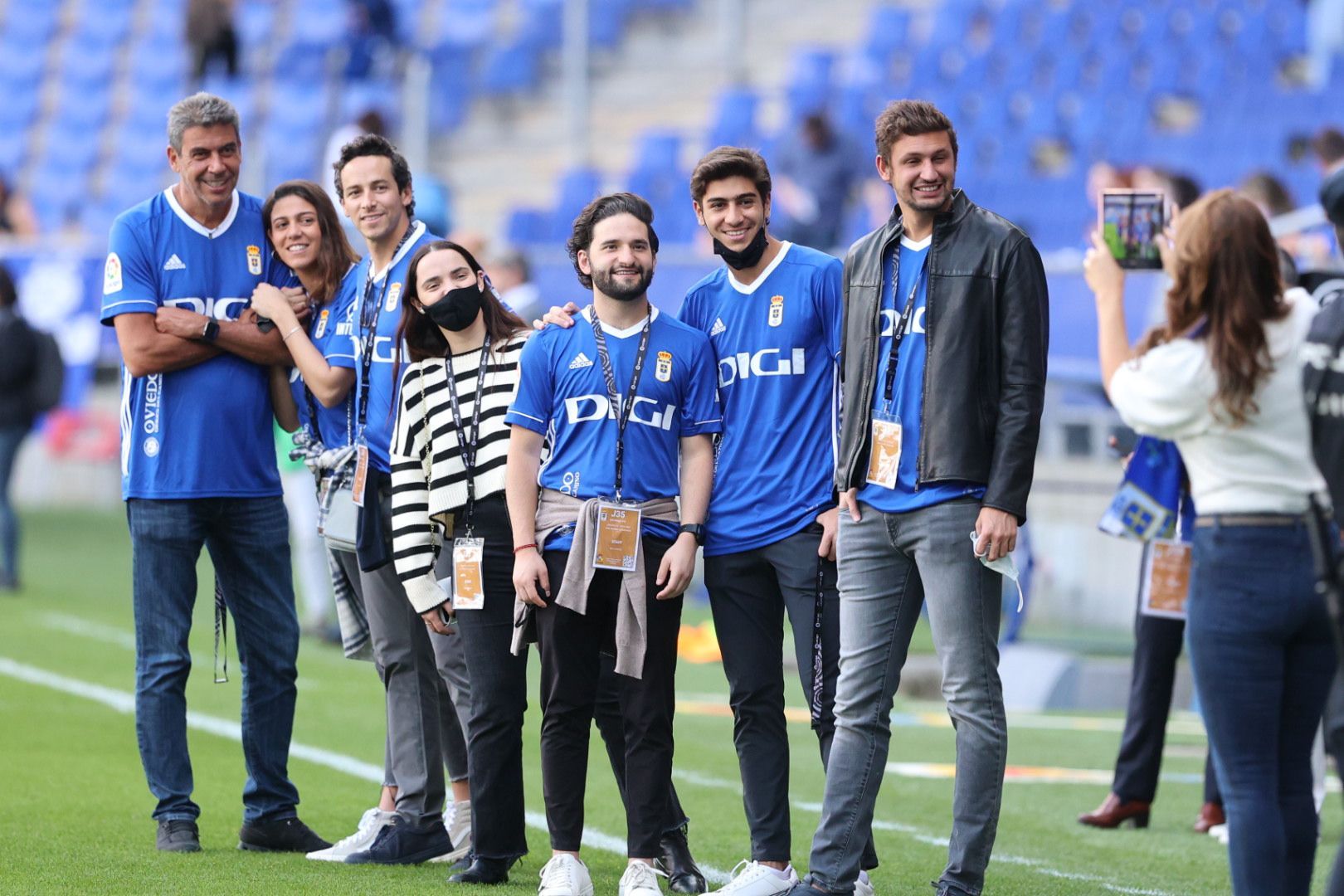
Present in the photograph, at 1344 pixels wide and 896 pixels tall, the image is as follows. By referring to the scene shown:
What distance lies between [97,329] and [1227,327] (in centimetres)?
1587

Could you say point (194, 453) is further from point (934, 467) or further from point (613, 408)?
point (934, 467)

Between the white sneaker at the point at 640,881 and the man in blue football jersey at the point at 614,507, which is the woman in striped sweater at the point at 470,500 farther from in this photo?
the white sneaker at the point at 640,881

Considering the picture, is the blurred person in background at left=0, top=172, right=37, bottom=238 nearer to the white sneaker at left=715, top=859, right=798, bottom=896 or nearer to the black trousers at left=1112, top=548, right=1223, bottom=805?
the black trousers at left=1112, top=548, right=1223, bottom=805

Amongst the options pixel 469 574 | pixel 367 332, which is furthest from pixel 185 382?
pixel 469 574

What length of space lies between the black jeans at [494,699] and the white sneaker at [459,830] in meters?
0.46

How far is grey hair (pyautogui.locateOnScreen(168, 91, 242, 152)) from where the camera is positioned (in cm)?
591

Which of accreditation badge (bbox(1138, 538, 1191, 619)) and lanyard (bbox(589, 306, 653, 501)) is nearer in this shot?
lanyard (bbox(589, 306, 653, 501))

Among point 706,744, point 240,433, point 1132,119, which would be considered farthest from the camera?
point 1132,119

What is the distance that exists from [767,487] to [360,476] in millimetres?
1345

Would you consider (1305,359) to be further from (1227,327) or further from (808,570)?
(808,570)

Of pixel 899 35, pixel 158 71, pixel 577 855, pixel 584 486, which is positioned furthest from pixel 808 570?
pixel 158 71

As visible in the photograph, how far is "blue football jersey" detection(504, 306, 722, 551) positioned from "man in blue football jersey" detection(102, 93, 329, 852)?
1.17 meters

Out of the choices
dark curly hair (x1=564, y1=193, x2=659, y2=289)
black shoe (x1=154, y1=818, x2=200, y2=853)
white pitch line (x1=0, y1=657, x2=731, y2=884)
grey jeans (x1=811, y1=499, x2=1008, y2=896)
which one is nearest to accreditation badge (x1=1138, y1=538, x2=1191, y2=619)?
grey jeans (x1=811, y1=499, x2=1008, y2=896)

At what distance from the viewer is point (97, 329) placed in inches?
724
